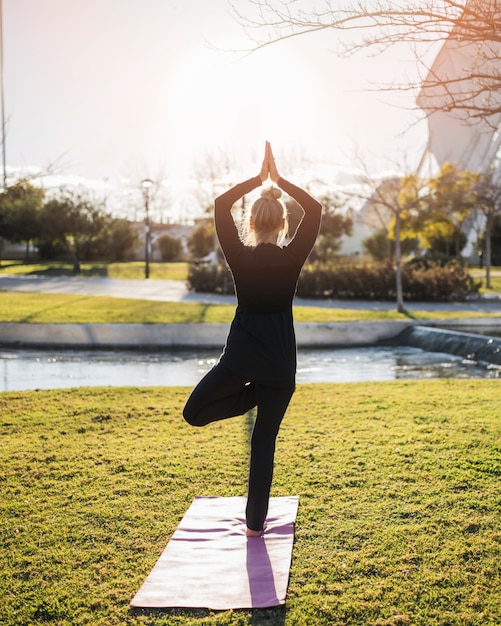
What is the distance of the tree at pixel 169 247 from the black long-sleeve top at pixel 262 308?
46617mm

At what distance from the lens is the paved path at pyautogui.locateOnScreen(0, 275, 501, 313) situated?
2030cm

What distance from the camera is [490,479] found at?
4707 millimetres

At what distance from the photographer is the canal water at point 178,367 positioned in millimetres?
10188

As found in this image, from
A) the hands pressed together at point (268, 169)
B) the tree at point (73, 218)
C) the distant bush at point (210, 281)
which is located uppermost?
the tree at point (73, 218)

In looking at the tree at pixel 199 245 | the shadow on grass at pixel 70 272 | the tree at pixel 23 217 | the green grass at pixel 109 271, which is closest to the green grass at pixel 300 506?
the green grass at pixel 109 271

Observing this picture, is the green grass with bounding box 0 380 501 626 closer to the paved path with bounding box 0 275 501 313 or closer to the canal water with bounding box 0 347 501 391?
the canal water with bounding box 0 347 501 391

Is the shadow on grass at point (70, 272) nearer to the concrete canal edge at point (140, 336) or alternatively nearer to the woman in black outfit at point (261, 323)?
the concrete canal edge at point (140, 336)

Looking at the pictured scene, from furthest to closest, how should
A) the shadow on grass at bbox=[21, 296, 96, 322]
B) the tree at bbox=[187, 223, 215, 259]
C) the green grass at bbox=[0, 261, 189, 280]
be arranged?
the tree at bbox=[187, 223, 215, 259], the green grass at bbox=[0, 261, 189, 280], the shadow on grass at bbox=[21, 296, 96, 322]

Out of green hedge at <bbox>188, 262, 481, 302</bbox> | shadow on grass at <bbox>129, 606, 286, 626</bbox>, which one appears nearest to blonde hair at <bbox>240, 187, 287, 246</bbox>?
shadow on grass at <bbox>129, 606, 286, 626</bbox>

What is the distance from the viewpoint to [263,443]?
3.80 m

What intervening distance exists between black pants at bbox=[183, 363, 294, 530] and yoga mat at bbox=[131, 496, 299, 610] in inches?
7.3

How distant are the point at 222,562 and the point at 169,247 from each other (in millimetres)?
47018

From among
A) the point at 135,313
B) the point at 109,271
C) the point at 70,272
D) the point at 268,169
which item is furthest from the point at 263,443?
the point at 109,271

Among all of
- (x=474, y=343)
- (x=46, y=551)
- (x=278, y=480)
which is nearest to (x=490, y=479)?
(x=278, y=480)
